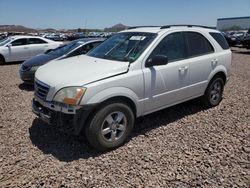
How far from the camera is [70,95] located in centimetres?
338

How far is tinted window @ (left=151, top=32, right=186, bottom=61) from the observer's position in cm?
429

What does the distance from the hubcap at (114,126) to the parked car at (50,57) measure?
4.23 meters

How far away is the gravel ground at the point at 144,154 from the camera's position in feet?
10.1

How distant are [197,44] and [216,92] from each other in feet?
4.21

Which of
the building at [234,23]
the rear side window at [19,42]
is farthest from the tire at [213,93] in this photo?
the building at [234,23]

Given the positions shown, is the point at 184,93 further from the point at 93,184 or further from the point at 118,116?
the point at 93,184

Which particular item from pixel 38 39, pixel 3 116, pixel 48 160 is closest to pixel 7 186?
pixel 48 160

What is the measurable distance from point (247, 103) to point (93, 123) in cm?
Answer: 414

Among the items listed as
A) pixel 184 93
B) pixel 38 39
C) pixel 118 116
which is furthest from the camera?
pixel 38 39

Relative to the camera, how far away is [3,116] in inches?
203

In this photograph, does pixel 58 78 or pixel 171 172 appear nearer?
pixel 171 172

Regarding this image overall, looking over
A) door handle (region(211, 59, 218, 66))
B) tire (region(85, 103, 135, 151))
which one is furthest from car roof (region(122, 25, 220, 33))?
tire (region(85, 103, 135, 151))

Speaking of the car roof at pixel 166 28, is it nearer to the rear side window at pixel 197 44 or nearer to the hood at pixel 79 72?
the rear side window at pixel 197 44

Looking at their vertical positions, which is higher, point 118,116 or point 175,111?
point 118,116
